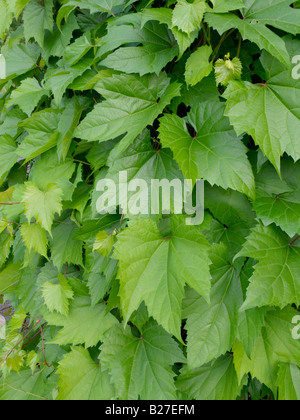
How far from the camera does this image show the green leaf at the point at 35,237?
1283 mm

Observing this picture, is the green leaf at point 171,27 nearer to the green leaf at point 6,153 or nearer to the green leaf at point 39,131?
the green leaf at point 39,131

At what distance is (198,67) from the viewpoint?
991 millimetres

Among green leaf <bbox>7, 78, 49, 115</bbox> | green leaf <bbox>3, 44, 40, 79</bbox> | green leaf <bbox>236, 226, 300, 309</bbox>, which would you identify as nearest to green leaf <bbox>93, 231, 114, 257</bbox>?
green leaf <bbox>236, 226, 300, 309</bbox>

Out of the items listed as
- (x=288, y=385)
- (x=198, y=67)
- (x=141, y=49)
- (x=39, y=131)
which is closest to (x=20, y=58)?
(x=39, y=131)

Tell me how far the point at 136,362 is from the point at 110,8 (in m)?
1.33

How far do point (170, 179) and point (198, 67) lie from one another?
13.8 inches

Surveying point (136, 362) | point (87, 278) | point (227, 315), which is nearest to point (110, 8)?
point (87, 278)

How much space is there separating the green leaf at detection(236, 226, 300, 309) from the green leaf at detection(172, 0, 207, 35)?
61 centimetres

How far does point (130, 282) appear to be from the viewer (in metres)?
0.95

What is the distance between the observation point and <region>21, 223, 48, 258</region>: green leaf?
4.21 ft

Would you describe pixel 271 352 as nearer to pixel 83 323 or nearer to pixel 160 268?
pixel 160 268

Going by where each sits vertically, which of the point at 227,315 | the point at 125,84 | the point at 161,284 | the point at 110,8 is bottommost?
the point at 227,315

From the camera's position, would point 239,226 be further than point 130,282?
Yes
